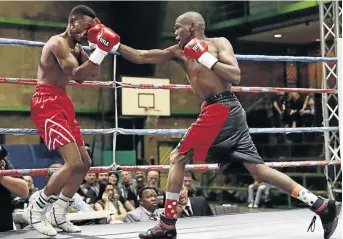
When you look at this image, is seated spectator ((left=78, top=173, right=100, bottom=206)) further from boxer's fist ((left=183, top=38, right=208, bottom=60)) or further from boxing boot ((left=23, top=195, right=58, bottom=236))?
boxer's fist ((left=183, top=38, right=208, bottom=60))

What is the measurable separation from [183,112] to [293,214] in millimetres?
7854

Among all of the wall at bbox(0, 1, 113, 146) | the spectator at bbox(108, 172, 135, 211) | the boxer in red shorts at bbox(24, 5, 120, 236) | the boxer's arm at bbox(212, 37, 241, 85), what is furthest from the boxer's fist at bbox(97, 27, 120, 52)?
the wall at bbox(0, 1, 113, 146)

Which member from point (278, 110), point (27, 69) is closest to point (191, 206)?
point (278, 110)

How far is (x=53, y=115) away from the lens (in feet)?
6.93

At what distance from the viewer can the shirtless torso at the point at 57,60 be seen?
2.07 meters

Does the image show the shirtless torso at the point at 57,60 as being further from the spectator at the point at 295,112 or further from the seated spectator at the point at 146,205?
the spectator at the point at 295,112

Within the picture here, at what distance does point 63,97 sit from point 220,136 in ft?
2.23

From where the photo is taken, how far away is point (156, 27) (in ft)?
33.8

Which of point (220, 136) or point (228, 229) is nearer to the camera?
point (220, 136)

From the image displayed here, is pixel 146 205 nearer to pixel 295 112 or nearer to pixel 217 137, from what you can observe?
pixel 217 137

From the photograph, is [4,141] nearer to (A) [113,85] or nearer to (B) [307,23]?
(B) [307,23]

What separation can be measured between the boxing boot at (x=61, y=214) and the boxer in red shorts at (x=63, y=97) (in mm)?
79

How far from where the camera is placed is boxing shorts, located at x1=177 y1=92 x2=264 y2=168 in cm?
209

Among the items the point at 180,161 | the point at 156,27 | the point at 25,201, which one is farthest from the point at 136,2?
the point at 180,161
